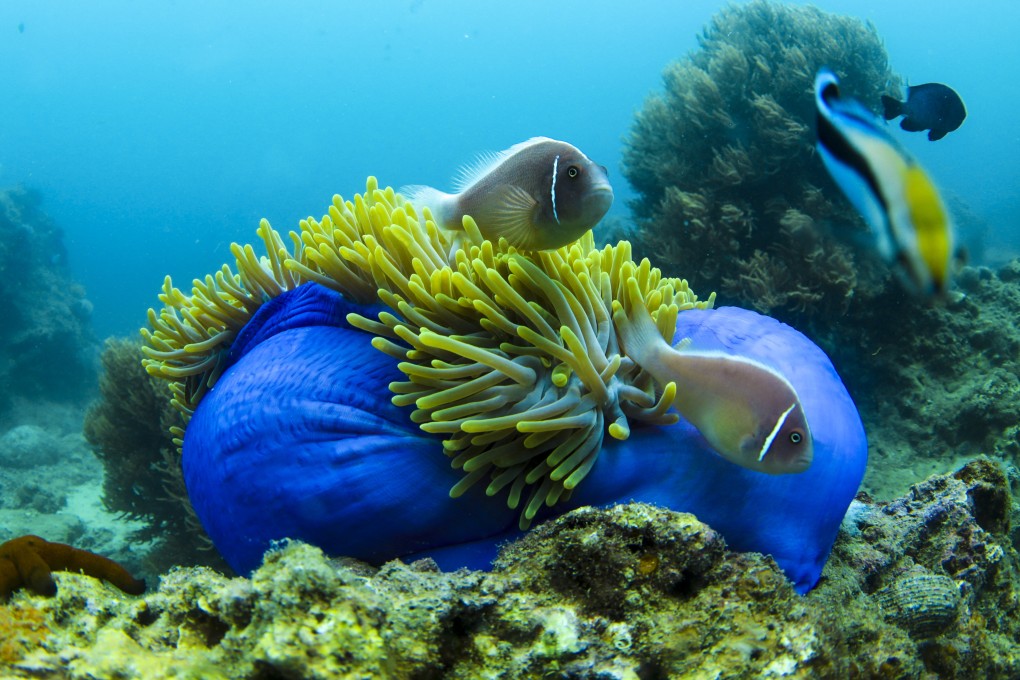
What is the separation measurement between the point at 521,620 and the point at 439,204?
3.35ft

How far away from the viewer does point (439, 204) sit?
164 cm

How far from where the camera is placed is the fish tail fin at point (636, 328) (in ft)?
5.16

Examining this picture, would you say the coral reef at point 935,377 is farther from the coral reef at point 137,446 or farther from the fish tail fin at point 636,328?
the coral reef at point 137,446

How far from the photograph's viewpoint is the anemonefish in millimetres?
1343

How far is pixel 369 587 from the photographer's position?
35.8 inches

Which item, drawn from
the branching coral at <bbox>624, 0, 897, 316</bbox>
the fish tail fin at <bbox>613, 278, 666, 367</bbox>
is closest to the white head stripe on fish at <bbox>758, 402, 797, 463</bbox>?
the fish tail fin at <bbox>613, 278, 666, 367</bbox>

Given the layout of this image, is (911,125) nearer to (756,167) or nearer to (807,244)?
(807,244)

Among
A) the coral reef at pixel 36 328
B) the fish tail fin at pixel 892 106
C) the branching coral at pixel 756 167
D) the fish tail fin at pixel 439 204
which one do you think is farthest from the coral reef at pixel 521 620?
the coral reef at pixel 36 328

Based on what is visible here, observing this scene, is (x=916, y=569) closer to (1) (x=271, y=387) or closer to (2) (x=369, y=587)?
(2) (x=369, y=587)

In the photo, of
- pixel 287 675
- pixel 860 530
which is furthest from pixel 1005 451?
pixel 287 675

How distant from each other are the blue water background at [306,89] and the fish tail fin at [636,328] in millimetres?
47256

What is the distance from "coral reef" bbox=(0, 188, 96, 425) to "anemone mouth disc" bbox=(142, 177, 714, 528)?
9.68 meters

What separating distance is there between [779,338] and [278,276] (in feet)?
5.17

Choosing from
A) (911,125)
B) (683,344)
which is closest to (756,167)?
(911,125)
